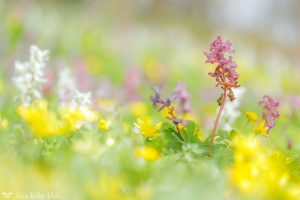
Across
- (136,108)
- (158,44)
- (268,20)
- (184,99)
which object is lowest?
(184,99)

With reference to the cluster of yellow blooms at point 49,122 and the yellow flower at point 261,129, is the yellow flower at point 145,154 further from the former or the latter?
the yellow flower at point 261,129

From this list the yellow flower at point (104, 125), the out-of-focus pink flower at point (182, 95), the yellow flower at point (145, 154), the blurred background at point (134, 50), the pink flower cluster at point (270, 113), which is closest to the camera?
the yellow flower at point (145, 154)

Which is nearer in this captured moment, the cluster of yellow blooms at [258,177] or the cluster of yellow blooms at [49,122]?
the cluster of yellow blooms at [258,177]

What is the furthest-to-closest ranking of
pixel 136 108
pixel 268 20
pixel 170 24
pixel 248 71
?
pixel 268 20
pixel 170 24
pixel 248 71
pixel 136 108

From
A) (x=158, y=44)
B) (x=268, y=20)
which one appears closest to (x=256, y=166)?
(x=158, y=44)

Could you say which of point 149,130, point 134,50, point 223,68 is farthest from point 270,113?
point 134,50

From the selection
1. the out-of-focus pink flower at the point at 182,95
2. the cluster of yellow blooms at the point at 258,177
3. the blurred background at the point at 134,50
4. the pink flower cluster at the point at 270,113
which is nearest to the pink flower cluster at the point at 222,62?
the pink flower cluster at the point at 270,113

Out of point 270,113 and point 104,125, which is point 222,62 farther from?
point 104,125

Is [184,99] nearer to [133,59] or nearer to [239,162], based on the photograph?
[239,162]

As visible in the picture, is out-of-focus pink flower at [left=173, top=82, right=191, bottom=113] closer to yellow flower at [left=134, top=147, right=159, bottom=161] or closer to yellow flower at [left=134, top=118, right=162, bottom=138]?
yellow flower at [left=134, top=118, right=162, bottom=138]
